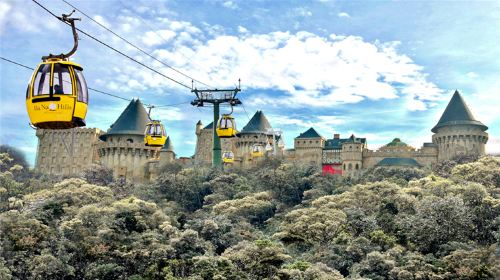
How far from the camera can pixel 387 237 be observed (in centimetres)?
3478

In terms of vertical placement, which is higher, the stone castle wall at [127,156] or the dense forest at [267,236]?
the stone castle wall at [127,156]

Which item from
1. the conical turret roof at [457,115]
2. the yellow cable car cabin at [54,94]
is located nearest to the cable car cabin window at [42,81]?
the yellow cable car cabin at [54,94]

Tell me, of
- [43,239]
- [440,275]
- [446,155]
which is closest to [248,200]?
[43,239]

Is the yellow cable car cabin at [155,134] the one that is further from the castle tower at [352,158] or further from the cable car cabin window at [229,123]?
the castle tower at [352,158]

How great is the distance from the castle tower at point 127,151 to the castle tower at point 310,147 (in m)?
18.3

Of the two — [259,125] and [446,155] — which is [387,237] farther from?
[259,125]

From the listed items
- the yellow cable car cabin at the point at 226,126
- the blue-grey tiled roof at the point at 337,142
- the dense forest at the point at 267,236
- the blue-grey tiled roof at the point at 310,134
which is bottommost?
the dense forest at the point at 267,236

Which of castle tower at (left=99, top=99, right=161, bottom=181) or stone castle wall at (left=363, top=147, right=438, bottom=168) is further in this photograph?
castle tower at (left=99, top=99, right=161, bottom=181)

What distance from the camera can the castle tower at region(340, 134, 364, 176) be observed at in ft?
214

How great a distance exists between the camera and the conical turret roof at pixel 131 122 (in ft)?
229

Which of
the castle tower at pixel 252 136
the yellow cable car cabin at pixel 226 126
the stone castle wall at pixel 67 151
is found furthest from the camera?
the stone castle wall at pixel 67 151

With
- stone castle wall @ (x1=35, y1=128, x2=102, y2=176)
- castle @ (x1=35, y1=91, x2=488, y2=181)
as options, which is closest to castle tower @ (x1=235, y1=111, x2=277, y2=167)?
castle @ (x1=35, y1=91, x2=488, y2=181)

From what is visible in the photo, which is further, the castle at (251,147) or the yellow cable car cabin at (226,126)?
the castle at (251,147)

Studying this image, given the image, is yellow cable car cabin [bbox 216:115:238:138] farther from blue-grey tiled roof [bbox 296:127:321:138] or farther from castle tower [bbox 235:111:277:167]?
blue-grey tiled roof [bbox 296:127:321:138]
